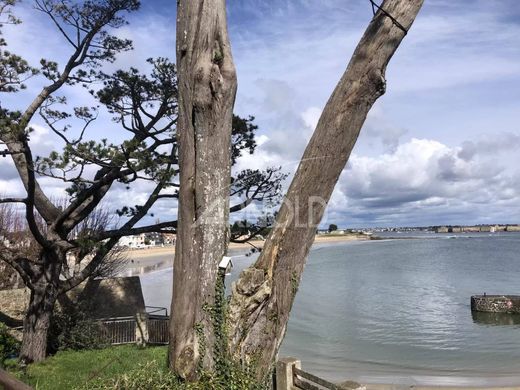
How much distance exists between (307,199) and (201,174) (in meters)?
1.15

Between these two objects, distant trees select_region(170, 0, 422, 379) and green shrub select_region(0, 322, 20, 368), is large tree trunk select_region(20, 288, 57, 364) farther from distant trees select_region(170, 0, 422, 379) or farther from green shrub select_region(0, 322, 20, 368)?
distant trees select_region(170, 0, 422, 379)

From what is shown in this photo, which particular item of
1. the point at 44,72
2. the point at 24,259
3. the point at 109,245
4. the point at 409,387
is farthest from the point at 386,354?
the point at 44,72

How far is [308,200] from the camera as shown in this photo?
4945mm

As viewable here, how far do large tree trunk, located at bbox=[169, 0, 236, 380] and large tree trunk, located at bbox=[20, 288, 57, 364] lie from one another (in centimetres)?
898

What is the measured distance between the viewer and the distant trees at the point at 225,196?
4871 millimetres

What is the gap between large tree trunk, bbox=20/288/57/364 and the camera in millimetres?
12648

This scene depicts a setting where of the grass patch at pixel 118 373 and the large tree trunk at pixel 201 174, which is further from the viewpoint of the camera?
the large tree trunk at pixel 201 174

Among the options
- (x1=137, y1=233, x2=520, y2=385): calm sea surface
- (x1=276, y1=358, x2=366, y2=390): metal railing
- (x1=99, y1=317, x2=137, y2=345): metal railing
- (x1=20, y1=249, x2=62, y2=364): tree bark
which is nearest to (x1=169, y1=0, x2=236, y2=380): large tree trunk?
(x1=276, y1=358, x2=366, y2=390): metal railing

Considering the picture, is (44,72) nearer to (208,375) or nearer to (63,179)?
(63,179)

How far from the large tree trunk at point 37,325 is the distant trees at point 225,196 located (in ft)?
29.6

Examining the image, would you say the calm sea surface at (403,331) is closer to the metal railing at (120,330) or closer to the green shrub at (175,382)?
the metal railing at (120,330)

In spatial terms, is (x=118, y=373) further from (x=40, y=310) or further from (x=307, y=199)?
(x=40, y=310)

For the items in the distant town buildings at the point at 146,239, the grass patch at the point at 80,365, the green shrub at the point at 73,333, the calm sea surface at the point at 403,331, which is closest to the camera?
the grass patch at the point at 80,365

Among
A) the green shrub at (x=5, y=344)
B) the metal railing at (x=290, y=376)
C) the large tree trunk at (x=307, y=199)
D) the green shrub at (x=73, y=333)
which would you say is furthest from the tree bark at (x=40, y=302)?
the large tree trunk at (x=307, y=199)
